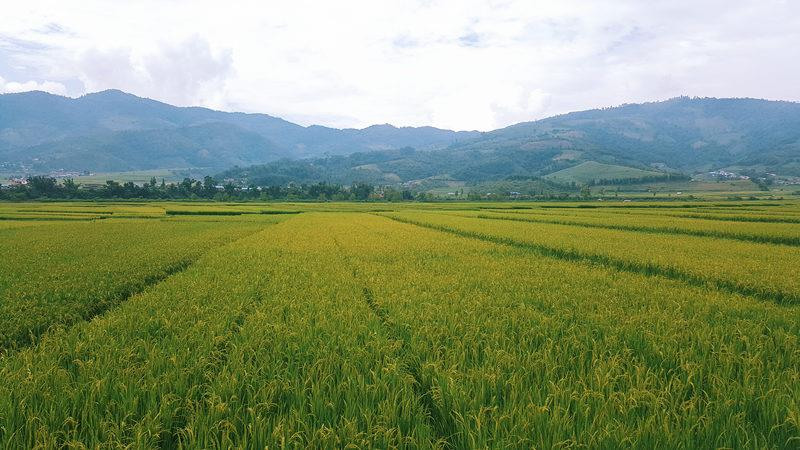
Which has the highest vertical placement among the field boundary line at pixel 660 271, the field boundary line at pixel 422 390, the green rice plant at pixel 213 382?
the green rice plant at pixel 213 382

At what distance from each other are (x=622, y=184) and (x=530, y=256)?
195381 mm

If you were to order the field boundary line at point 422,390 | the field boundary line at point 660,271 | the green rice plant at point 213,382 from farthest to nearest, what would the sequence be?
the field boundary line at point 660,271 < the field boundary line at point 422,390 < the green rice plant at point 213,382

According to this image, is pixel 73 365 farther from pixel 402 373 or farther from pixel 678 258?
pixel 678 258

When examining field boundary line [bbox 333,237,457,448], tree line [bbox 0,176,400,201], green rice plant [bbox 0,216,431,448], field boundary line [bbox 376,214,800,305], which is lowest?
field boundary line [bbox 376,214,800,305]

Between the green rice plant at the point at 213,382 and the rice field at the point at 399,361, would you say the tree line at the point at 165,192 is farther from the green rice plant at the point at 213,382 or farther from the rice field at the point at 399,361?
the green rice plant at the point at 213,382

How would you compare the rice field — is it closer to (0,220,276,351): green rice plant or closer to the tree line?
(0,220,276,351): green rice plant

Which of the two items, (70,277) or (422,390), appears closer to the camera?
(422,390)

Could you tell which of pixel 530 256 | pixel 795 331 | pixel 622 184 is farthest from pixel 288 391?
pixel 622 184

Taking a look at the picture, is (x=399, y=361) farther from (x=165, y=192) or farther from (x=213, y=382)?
(x=165, y=192)

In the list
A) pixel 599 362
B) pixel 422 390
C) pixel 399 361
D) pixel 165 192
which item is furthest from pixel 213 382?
pixel 165 192

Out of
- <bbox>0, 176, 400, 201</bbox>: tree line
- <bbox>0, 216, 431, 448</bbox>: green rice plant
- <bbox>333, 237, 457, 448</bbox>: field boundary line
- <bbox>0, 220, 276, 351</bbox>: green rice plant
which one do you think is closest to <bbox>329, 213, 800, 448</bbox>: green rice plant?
<bbox>333, 237, 457, 448</bbox>: field boundary line

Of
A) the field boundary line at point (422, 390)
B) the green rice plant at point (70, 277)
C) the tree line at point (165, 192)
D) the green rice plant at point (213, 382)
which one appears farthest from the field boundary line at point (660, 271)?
the tree line at point (165, 192)

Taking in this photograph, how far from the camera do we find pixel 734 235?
24938 millimetres

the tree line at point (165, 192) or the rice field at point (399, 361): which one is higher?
the tree line at point (165, 192)
